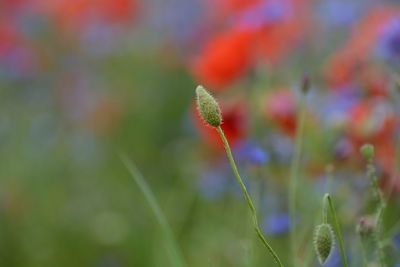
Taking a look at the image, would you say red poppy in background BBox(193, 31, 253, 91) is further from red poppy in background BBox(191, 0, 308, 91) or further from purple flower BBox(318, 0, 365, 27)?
purple flower BBox(318, 0, 365, 27)

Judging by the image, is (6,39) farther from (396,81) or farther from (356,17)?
(396,81)

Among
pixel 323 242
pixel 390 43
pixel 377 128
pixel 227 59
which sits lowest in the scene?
pixel 323 242

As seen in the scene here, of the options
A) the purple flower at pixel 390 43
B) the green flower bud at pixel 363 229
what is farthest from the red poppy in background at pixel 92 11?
the green flower bud at pixel 363 229

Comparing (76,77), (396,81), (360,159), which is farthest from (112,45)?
(396,81)

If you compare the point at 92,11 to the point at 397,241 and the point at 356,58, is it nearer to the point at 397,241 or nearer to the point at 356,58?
the point at 356,58

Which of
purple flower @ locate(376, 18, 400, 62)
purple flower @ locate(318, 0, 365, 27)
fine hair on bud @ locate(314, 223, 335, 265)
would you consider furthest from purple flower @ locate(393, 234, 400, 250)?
purple flower @ locate(318, 0, 365, 27)

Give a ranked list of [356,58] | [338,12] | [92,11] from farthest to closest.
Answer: [92,11] → [338,12] → [356,58]

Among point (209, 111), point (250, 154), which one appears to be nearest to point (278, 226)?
point (250, 154)

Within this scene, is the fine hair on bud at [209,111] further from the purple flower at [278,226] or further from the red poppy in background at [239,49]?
the red poppy in background at [239,49]

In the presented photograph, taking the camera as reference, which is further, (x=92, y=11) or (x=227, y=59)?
(x=92, y=11)
